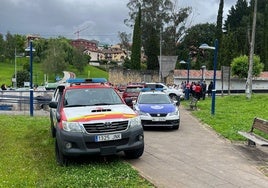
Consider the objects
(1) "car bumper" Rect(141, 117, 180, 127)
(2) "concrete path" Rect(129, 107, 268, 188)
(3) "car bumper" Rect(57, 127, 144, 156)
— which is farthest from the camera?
(1) "car bumper" Rect(141, 117, 180, 127)

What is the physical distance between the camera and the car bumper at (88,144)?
823 centimetres

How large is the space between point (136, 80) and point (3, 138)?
50.7 m

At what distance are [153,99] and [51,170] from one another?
8851 millimetres

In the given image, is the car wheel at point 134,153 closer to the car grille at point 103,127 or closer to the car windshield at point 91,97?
the car grille at point 103,127

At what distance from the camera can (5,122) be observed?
17.0 m

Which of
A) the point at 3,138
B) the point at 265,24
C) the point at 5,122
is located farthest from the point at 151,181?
the point at 265,24

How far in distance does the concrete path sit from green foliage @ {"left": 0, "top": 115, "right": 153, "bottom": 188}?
48 cm

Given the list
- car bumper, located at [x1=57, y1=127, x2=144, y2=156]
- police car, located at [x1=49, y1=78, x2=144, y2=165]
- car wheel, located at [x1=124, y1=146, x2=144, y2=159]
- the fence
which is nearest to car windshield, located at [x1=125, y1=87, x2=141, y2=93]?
the fence

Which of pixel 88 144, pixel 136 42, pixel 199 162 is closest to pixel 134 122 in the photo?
pixel 88 144

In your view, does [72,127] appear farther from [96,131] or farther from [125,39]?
[125,39]

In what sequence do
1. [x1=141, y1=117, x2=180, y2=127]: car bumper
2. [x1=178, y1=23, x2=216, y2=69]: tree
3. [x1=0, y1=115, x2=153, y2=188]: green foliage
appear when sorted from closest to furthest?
1. [x1=0, y1=115, x2=153, y2=188]: green foliage
2. [x1=141, y1=117, x2=180, y2=127]: car bumper
3. [x1=178, y1=23, x2=216, y2=69]: tree

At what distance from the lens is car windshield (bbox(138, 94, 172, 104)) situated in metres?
16.5

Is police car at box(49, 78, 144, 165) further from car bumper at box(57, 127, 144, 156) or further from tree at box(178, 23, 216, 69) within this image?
tree at box(178, 23, 216, 69)

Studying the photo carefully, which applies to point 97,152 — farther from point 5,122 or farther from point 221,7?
point 221,7
